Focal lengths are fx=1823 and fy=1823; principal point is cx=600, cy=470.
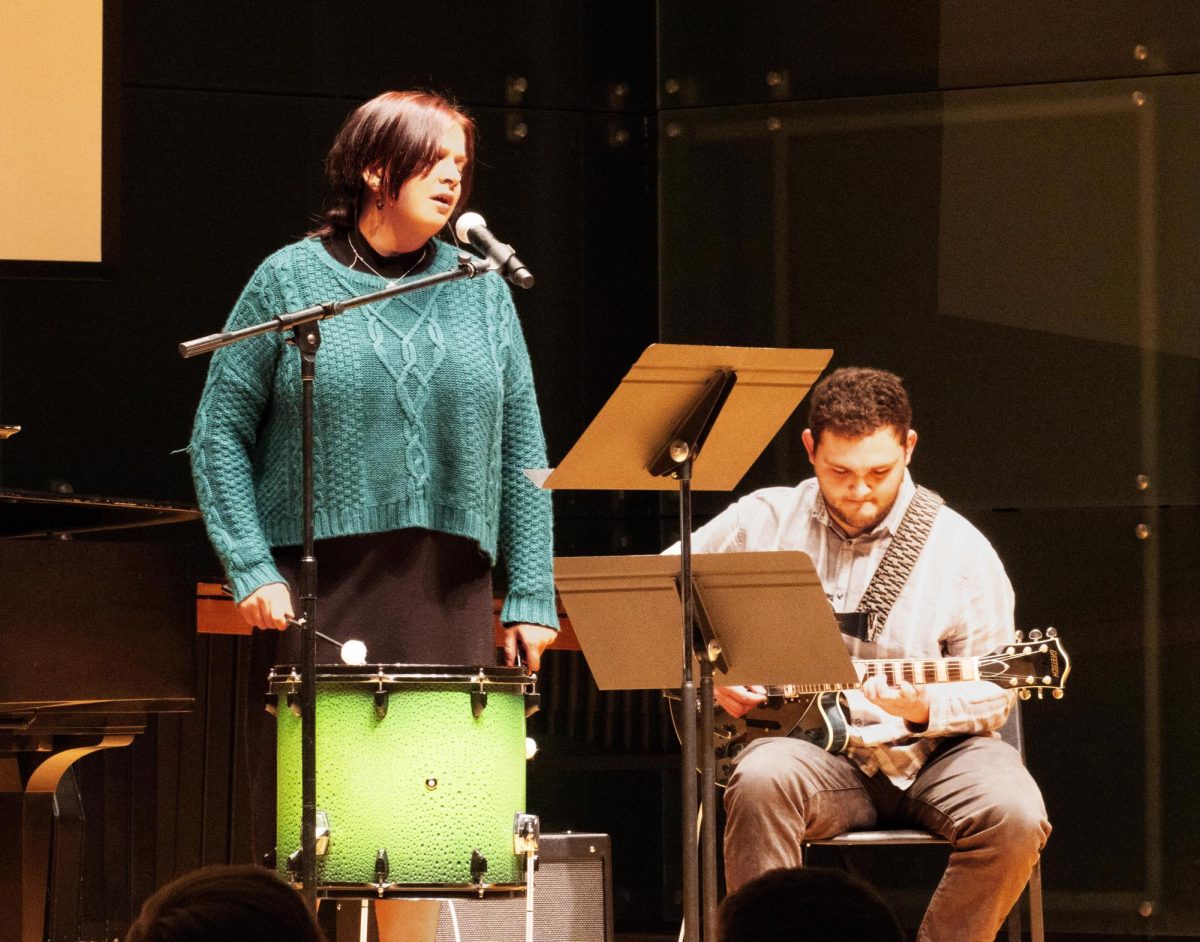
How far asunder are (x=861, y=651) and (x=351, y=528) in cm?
121

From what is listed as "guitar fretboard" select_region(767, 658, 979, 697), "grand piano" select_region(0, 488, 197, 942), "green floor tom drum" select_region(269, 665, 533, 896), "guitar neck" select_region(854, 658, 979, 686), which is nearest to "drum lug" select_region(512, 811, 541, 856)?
"green floor tom drum" select_region(269, 665, 533, 896)

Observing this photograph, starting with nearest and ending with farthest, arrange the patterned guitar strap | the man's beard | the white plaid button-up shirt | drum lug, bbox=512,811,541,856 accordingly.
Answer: drum lug, bbox=512,811,541,856, the white plaid button-up shirt, the patterned guitar strap, the man's beard

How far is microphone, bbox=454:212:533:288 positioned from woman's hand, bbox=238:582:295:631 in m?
0.67

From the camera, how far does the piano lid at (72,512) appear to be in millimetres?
3184

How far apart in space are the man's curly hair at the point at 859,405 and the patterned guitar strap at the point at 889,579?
0.19 m

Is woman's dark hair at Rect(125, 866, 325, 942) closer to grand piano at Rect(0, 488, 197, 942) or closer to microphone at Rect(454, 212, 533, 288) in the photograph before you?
microphone at Rect(454, 212, 533, 288)

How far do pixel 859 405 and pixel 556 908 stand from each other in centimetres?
127

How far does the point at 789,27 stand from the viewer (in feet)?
18.0

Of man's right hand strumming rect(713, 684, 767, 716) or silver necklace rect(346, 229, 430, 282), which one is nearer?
silver necklace rect(346, 229, 430, 282)

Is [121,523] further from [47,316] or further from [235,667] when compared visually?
[47,316]

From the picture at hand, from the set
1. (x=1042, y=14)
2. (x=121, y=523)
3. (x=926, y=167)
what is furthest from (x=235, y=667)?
(x=1042, y=14)

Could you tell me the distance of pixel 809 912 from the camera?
1.60 metres

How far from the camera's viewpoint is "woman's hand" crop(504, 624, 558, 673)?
131 inches

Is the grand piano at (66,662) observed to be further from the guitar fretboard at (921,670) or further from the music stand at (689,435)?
the guitar fretboard at (921,670)
